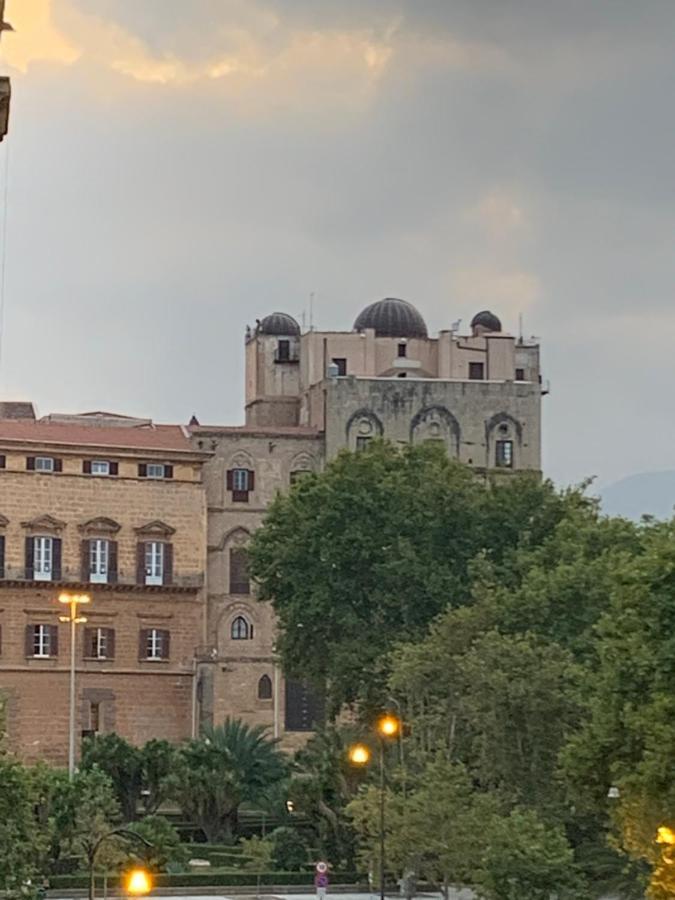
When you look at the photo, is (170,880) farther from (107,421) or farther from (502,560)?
(107,421)

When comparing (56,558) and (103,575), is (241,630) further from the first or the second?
(56,558)

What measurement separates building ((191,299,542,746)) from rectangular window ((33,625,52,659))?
20.1 ft

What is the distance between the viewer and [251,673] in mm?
97438

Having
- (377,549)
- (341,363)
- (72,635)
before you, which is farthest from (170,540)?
(377,549)

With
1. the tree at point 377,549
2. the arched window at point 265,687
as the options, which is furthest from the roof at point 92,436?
the tree at point 377,549

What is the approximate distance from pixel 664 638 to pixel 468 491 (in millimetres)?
35480

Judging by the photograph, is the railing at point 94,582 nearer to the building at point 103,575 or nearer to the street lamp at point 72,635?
the building at point 103,575

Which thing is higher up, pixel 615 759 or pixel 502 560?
pixel 502 560

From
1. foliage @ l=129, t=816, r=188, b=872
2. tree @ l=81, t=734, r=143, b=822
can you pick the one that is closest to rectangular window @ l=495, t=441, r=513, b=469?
tree @ l=81, t=734, r=143, b=822

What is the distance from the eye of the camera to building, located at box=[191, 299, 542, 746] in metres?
97.6

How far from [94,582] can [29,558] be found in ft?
8.63

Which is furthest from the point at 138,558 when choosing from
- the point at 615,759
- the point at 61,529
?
the point at 615,759

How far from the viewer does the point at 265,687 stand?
97.6m

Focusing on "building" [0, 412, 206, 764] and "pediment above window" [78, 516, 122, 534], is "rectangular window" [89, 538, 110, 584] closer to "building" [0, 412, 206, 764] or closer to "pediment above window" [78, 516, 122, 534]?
"building" [0, 412, 206, 764]
